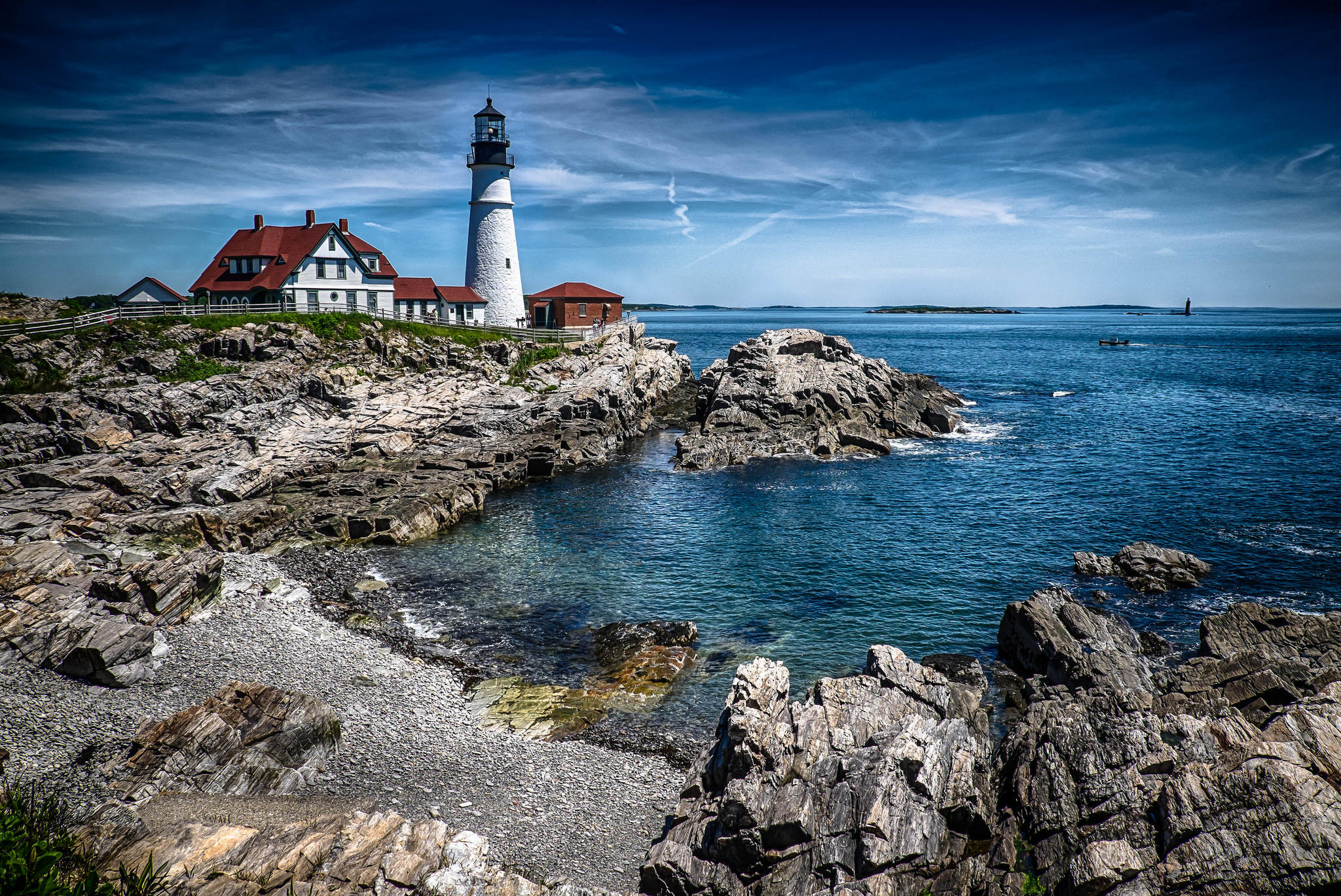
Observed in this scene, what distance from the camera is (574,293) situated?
267 feet

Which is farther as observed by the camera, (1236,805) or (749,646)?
(749,646)

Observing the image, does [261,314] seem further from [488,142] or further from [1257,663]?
[1257,663]

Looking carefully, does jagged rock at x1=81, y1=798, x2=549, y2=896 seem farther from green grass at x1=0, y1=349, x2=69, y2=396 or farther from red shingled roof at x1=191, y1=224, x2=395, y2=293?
red shingled roof at x1=191, y1=224, x2=395, y2=293

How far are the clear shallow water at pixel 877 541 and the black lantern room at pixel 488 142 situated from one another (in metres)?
32.4

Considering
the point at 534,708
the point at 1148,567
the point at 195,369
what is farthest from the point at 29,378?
the point at 1148,567

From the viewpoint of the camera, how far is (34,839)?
11.8m

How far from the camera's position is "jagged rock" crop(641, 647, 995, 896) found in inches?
523

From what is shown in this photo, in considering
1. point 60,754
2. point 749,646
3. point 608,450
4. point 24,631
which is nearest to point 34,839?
point 60,754

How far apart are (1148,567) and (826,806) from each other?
2134 cm

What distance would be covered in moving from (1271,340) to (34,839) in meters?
201

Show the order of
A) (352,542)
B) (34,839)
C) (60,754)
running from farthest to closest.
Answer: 1. (352,542)
2. (60,754)
3. (34,839)

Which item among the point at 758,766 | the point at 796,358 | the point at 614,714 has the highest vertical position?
the point at 796,358

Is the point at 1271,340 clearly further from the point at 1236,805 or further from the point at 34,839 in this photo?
the point at 34,839

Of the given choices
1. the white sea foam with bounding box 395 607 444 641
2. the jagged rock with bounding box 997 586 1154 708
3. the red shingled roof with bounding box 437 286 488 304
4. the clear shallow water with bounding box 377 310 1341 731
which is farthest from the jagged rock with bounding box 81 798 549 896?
the red shingled roof with bounding box 437 286 488 304
